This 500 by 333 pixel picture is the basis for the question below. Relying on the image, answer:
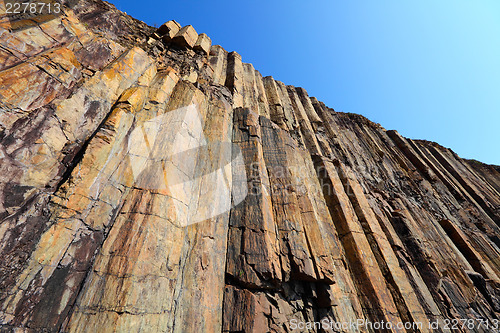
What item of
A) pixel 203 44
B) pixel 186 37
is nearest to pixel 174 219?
pixel 186 37

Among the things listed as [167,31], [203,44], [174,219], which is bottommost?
[174,219]

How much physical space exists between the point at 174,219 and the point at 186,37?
11.1 metres

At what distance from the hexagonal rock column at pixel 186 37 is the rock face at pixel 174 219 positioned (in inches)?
35.2

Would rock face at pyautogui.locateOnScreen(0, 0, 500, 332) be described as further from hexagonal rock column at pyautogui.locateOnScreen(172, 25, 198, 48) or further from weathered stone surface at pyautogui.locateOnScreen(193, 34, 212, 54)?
weathered stone surface at pyautogui.locateOnScreen(193, 34, 212, 54)

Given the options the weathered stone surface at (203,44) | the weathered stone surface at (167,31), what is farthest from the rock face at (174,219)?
the weathered stone surface at (203,44)

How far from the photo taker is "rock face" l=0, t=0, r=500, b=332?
4.19 meters

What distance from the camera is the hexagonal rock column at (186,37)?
11.8 metres

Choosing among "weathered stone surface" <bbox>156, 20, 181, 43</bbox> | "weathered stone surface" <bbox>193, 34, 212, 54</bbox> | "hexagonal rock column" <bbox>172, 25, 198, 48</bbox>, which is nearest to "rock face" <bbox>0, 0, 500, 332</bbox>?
"weathered stone surface" <bbox>156, 20, 181, 43</bbox>

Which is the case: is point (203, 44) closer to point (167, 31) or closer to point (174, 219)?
point (167, 31)

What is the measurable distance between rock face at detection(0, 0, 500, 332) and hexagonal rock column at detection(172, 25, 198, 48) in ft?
2.93

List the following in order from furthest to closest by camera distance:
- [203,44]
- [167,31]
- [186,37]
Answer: [203,44] → [186,37] → [167,31]

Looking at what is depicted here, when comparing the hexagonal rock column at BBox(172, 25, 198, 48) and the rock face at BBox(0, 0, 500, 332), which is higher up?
the hexagonal rock column at BBox(172, 25, 198, 48)

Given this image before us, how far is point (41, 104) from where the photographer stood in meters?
5.41

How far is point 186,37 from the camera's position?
12.0m
